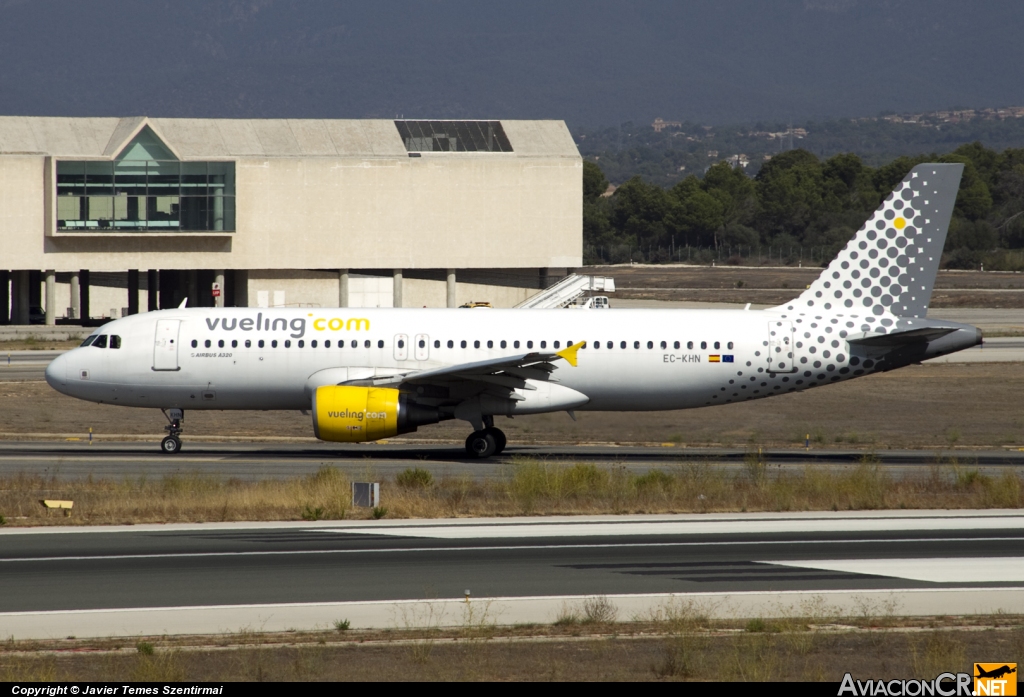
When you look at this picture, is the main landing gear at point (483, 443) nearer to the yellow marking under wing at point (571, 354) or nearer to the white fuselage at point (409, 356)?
the white fuselage at point (409, 356)

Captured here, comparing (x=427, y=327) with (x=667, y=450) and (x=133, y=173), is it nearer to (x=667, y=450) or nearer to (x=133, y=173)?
A: (x=667, y=450)

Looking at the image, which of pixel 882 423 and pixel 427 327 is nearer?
pixel 427 327

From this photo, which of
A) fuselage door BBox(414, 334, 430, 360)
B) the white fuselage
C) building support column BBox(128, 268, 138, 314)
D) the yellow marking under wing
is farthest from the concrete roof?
the yellow marking under wing

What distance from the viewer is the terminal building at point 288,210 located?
7881 cm

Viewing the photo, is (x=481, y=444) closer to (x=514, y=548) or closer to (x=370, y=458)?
(x=370, y=458)

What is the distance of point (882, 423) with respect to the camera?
38344 mm

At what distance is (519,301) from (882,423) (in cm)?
5555

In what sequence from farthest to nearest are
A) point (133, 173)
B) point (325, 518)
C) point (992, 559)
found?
point (133, 173) < point (325, 518) < point (992, 559)

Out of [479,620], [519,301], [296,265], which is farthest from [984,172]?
[479,620]

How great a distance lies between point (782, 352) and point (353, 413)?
34.4 feet

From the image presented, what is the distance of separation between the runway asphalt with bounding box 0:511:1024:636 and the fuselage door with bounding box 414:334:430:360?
9535mm

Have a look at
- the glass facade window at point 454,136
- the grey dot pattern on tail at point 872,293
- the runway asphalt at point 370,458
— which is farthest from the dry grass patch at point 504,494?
the glass facade window at point 454,136

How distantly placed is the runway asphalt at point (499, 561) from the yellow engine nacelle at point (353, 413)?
784cm

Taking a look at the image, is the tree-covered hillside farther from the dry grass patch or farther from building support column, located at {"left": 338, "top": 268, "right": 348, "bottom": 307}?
the dry grass patch
